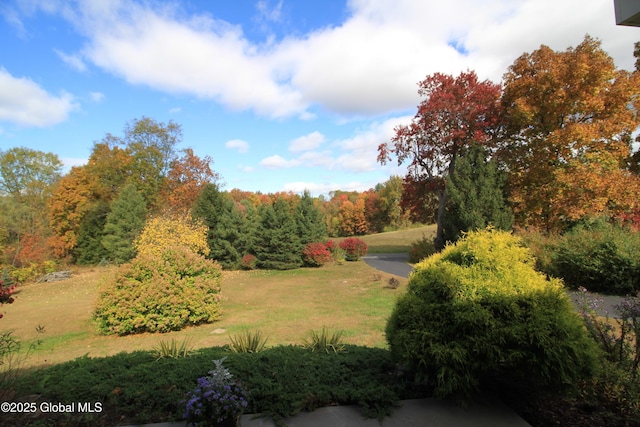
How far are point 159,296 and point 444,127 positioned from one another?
14143mm

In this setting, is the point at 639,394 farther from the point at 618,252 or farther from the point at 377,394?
the point at 618,252

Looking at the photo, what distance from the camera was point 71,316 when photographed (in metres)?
9.26

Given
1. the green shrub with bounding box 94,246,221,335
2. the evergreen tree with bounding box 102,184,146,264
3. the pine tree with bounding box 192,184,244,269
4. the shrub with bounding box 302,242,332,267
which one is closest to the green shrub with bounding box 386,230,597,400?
the green shrub with bounding box 94,246,221,335

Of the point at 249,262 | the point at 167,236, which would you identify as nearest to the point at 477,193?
the point at 249,262

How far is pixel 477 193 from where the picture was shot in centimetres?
1430

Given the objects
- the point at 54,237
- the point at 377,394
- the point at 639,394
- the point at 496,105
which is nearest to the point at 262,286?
the point at 377,394

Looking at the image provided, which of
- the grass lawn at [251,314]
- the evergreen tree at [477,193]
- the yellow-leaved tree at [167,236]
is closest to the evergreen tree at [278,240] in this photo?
the grass lawn at [251,314]

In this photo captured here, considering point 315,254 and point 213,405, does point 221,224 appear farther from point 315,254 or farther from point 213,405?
point 213,405

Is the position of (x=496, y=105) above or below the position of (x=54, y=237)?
above

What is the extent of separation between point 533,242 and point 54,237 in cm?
3006

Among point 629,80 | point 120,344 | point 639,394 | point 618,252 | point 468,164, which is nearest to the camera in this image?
point 639,394

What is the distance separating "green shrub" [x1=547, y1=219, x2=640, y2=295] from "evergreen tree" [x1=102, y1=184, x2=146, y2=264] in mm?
23009

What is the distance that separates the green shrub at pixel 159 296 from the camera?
710cm

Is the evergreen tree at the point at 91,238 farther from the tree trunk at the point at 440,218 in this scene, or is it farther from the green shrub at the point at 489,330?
the green shrub at the point at 489,330
